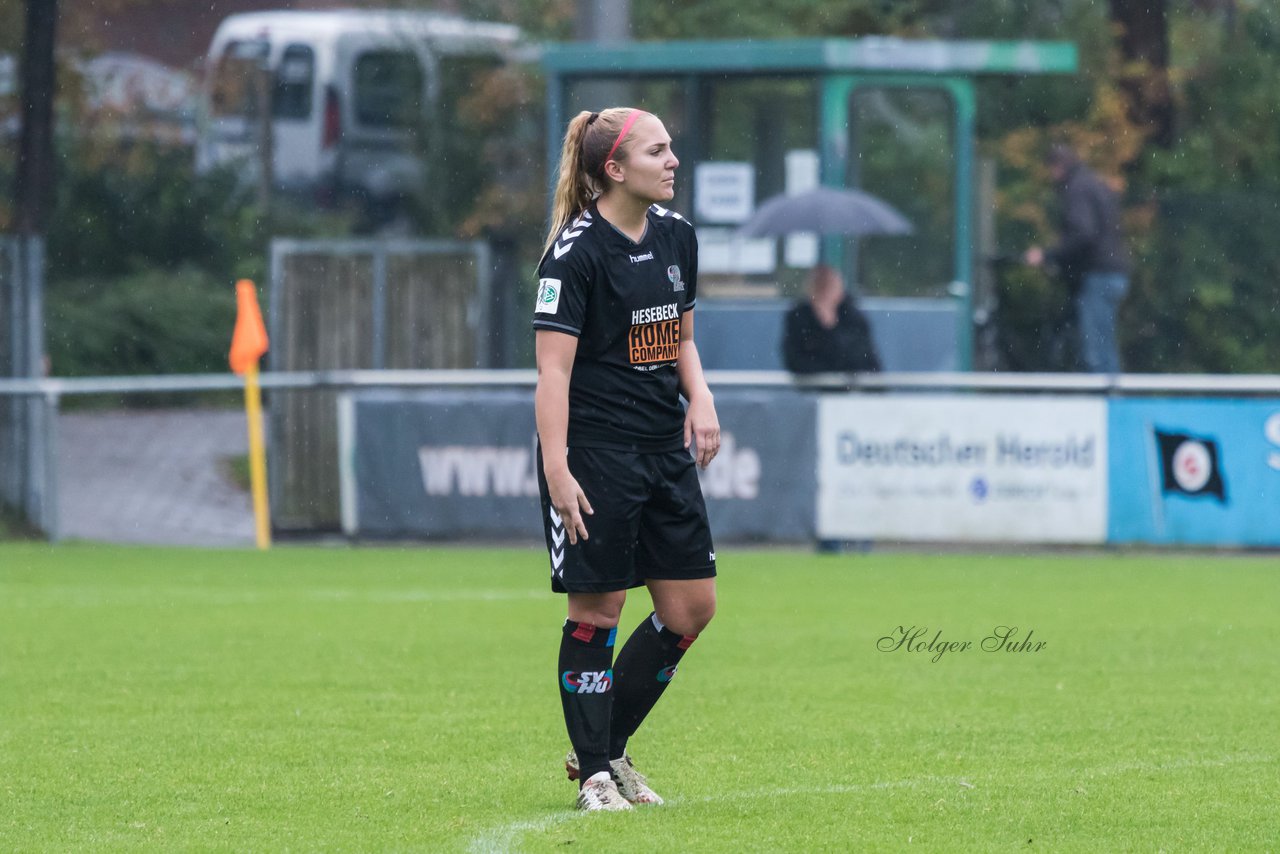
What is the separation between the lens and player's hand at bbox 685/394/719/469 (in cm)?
605

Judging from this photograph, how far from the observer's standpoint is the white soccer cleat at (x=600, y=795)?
608 centimetres

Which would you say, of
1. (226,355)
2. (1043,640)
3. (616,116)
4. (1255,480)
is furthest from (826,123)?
(616,116)

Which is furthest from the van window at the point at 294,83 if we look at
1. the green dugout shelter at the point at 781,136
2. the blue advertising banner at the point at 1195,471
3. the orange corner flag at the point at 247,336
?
the blue advertising banner at the point at 1195,471

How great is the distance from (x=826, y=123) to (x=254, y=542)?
5637mm

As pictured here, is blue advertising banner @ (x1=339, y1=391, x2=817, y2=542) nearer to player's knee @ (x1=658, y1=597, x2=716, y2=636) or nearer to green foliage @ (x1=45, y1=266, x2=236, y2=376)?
player's knee @ (x1=658, y1=597, x2=716, y2=636)

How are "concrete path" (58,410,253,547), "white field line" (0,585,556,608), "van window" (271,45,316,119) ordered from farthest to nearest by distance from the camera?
"van window" (271,45,316,119) < "concrete path" (58,410,253,547) < "white field line" (0,585,556,608)

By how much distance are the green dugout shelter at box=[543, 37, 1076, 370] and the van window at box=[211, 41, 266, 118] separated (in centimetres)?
883

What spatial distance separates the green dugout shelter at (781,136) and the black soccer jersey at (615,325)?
1167cm

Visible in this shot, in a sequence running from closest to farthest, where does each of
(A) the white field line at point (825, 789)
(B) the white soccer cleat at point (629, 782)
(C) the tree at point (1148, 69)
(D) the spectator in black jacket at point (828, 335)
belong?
(A) the white field line at point (825, 789)
(B) the white soccer cleat at point (629, 782)
(D) the spectator in black jacket at point (828, 335)
(C) the tree at point (1148, 69)

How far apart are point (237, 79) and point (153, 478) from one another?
6536mm

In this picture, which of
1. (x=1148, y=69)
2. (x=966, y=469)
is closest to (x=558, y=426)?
(x=966, y=469)

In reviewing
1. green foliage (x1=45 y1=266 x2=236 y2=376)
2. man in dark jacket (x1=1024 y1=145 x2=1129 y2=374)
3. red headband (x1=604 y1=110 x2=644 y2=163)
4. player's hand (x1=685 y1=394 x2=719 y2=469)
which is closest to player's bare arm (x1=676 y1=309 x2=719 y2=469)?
player's hand (x1=685 y1=394 x2=719 y2=469)

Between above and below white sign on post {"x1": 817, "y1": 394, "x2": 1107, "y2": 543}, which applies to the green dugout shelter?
above

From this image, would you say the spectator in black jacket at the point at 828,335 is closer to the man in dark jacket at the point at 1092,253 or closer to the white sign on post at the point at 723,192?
the man in dark jacket at the point at 1092,253
